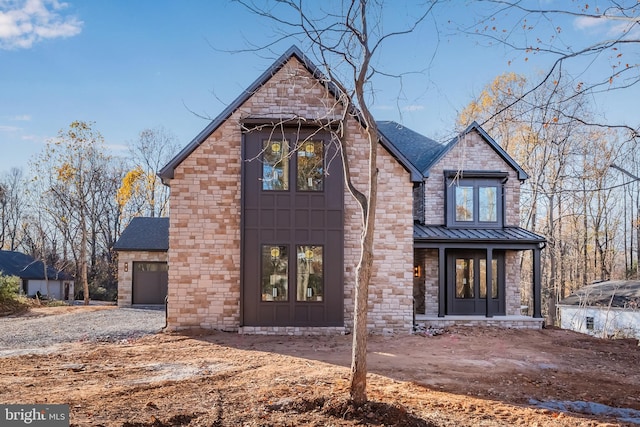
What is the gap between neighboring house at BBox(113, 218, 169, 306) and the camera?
74.1ft

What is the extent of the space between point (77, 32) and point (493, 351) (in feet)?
48.1

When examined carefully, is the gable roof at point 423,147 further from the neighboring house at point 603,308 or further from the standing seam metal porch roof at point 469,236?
the neighboring house at point 603,308

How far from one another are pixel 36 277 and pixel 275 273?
26.6 meters

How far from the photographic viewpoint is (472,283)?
17328 millimetres

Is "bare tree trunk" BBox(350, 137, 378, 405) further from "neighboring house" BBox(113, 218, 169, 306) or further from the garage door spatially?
the garage door

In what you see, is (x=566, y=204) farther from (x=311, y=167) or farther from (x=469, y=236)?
(x=311, y=167)

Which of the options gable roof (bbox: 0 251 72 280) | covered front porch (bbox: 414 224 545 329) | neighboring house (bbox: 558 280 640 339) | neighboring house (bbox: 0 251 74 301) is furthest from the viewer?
neighboring house (bbox: 0 251 74 301)

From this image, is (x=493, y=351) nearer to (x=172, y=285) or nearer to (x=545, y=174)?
(x=172, y=285)

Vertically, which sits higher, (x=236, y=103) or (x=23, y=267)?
(x=236, y=103)

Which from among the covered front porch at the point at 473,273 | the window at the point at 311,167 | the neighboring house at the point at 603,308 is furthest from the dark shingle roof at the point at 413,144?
the neighboring house at the point at 603,308

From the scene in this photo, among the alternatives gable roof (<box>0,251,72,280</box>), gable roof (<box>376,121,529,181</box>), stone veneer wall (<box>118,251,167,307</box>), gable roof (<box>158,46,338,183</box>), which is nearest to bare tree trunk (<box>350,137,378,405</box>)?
gable roof (<box>158,46,338,183</box>)

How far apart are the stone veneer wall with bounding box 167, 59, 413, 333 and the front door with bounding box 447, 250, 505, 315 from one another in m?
4.04

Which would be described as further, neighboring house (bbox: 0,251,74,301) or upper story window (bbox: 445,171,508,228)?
neighboring house (bbox: 0,251,74,301)

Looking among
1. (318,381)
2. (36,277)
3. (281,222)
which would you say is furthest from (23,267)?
(318,381)
